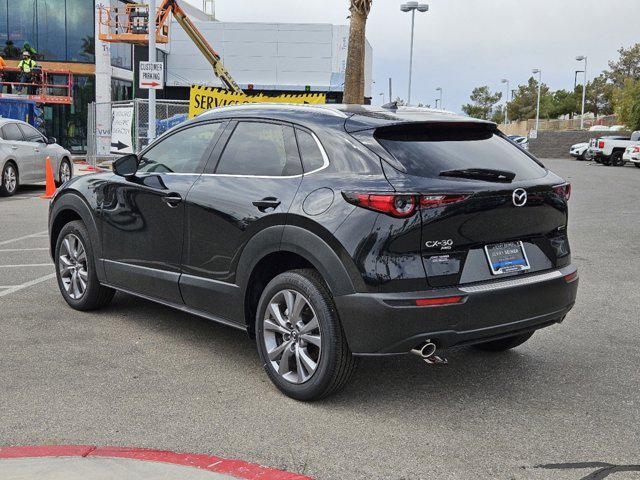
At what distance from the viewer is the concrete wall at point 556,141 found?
61.5m

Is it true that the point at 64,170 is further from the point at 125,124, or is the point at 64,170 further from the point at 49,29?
the point at 49,29

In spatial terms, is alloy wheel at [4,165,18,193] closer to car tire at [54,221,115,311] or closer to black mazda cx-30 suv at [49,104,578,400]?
car tire at [54,221,115,311]

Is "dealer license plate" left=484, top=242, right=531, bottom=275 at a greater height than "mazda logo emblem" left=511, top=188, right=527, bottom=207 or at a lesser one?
lesser

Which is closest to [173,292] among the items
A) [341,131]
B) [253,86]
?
[341,131]

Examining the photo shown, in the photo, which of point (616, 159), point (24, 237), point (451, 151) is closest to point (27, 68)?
point (24, 237)

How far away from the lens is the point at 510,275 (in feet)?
13.8

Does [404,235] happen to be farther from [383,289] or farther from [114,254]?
[114,254]

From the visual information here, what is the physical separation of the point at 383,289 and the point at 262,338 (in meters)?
1.00

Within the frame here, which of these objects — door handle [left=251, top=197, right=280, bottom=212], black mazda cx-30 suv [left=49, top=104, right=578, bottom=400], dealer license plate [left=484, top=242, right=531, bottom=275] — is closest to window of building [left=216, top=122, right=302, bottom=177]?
black mazda cx-30 suv [left=49, top=104, right=578, bottom=400]

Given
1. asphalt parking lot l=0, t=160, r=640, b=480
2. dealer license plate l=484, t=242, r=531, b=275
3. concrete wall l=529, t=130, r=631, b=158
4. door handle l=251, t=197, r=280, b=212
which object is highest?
concrete wall l=529, t=130, r=631, b=158

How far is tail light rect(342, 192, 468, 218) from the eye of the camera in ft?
12.6

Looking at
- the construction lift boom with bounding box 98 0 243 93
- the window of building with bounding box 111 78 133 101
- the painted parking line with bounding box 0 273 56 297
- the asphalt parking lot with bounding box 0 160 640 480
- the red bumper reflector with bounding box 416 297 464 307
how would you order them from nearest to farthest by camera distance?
the asphalt parking lot with bounding box 0 160 640 480 < the red bumper reflector with bounding box 416 297 464 307 < the painted parking line with bounding box 0 273 56 297 < the construction lift boom with bounding box 98 0 243 93 < the window of building with bounding box 111 78 133 101

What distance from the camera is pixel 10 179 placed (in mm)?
16062

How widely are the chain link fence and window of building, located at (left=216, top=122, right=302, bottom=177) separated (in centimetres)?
1666
